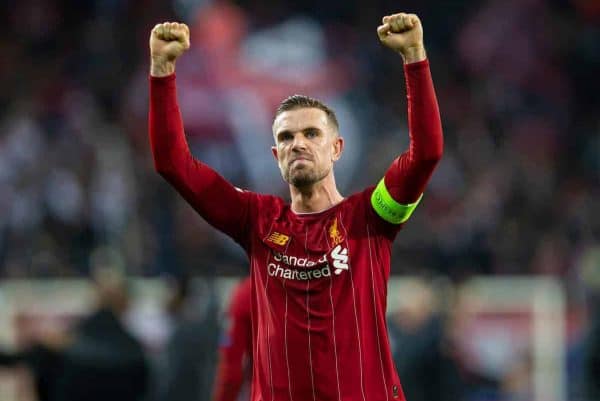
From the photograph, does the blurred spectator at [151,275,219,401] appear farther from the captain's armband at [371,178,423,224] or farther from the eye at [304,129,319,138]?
the captain's armband at [371,178,423,224]

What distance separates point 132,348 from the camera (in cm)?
769

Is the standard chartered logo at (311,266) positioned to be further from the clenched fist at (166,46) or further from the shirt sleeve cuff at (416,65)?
the clenched fist at (166,46)

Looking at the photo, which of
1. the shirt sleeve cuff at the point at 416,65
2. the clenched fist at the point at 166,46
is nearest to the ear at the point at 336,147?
the shirt sleeve cuff at the point at 416,65

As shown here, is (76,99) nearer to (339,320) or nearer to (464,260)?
(464,260)

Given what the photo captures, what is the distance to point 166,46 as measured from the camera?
4.28 m

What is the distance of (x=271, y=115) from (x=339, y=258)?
10944mm

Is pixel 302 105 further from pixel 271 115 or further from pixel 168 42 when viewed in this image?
pixel 271 115

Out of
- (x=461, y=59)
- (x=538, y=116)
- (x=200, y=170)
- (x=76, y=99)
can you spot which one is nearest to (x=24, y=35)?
(x=76, y=99)

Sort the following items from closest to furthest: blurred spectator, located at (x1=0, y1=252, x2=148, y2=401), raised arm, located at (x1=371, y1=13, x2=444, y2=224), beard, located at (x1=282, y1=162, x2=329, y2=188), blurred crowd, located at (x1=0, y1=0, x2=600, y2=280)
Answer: raised arm, located at (x1=371, y1=13, x2=444, y2=224)
beard, located at (x1=282, y1=162, x2=329, y2=188)
blurred spectator, located at (x1=0, y1=252, x2=148, y2=401)
blurred crowd, located at (x1=0, y1=0, x2=600, y2=280)

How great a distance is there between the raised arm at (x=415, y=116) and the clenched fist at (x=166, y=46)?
735 mm

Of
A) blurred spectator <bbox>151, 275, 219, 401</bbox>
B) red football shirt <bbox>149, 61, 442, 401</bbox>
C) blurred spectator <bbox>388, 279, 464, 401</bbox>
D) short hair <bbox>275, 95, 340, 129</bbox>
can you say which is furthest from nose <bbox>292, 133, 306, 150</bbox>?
blurred spectator <bbox>388, 279, 464, 401</bbox>

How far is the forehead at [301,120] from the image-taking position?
441 centimetres

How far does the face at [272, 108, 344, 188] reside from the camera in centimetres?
433

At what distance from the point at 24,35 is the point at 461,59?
5.92 m
